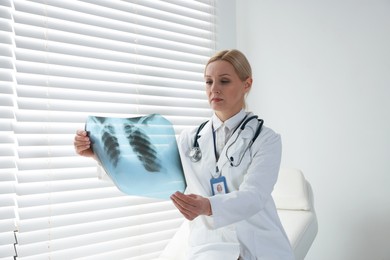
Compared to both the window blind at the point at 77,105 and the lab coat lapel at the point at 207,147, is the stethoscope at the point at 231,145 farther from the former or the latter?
the window blind at the point at 77,105

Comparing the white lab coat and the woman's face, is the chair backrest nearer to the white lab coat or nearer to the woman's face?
the white lab coat

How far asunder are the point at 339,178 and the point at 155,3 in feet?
5.30

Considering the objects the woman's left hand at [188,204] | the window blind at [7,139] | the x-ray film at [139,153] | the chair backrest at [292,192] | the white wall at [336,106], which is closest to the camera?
the woman's left hand at [188,204]

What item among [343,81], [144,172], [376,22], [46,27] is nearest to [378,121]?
[343,81]

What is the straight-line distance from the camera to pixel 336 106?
256 centimetres

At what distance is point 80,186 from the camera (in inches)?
80.9

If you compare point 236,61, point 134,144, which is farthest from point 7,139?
point 236,61

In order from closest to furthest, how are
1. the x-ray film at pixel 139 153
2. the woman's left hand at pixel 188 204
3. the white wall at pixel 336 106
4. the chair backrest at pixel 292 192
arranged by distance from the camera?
→ the woman's left hand at pixel 188 204, the x-ray film at pixel 139 153, the chair backrest at pixel 292 192, the white wall at pixel 336 106

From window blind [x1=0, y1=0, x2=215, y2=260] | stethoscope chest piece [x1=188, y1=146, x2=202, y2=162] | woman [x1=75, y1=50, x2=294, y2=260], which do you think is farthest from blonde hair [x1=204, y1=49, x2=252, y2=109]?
window blind [x1=0, y1=0, x2=215, y2=260]

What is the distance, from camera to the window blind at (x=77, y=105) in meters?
1.87

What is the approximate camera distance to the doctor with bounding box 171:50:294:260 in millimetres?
1486

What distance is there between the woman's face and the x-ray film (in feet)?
0.96

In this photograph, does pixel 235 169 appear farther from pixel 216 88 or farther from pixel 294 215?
pixel 294 215

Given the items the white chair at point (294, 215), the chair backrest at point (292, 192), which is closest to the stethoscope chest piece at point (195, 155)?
the white chair at point (294, 215)
